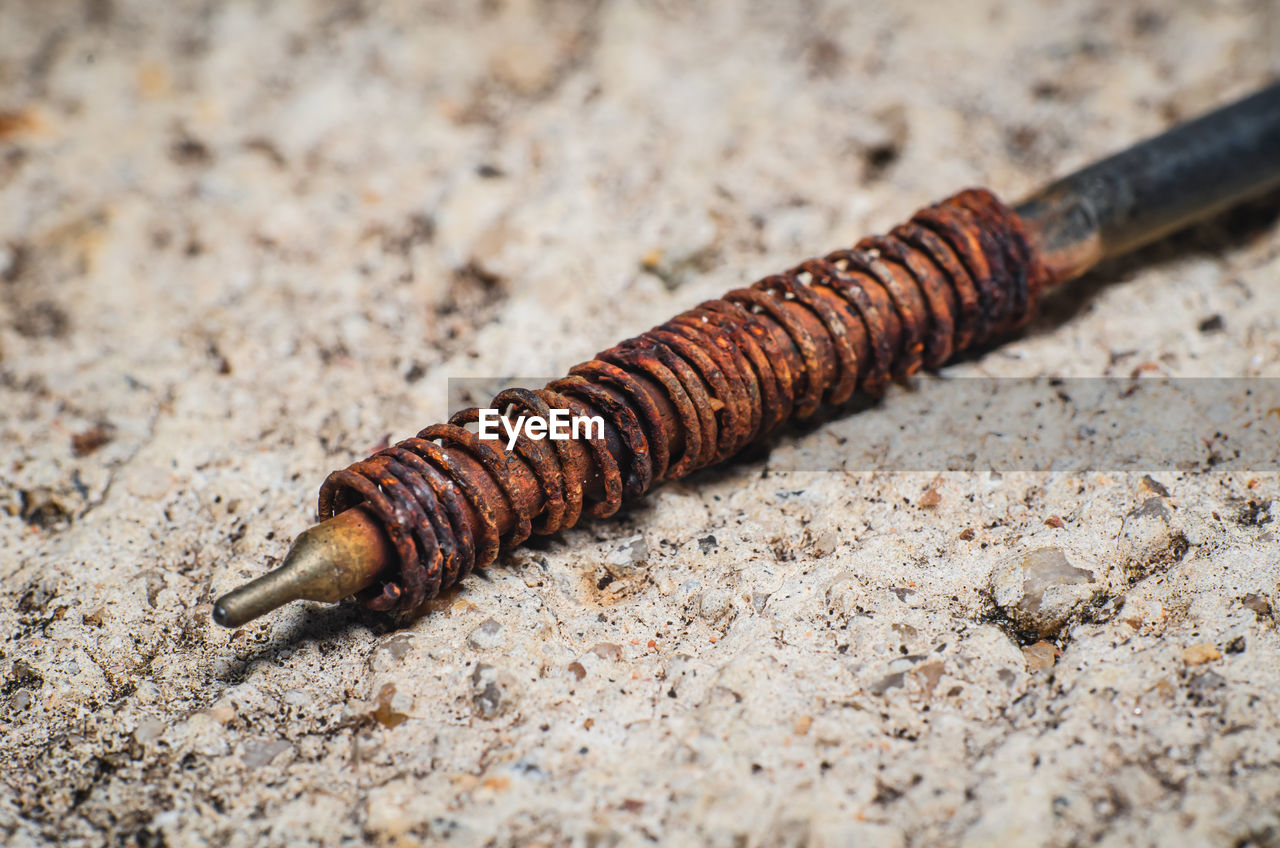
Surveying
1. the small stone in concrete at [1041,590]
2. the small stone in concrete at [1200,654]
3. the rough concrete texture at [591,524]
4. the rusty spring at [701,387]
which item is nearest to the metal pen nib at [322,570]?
the rusty spring at [701,387]

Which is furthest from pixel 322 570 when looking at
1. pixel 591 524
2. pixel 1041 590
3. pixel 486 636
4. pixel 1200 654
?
pixel 1200 654

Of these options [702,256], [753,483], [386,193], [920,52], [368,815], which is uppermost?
[920,52]

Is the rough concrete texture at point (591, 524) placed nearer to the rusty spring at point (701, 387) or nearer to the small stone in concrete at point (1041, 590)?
the small stone in concrete at point (1041, 590)

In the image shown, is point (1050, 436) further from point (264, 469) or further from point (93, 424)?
point (93, 424)

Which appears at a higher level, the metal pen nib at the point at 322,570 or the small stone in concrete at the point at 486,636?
the metal pen nib at the point at 322,570

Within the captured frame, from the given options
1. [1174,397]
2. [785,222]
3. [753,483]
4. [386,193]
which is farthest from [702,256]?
[1174,397]

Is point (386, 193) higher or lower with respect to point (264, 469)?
higher

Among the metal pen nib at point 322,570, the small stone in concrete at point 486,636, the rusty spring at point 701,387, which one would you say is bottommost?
the small stone in concrete at point 486,636
